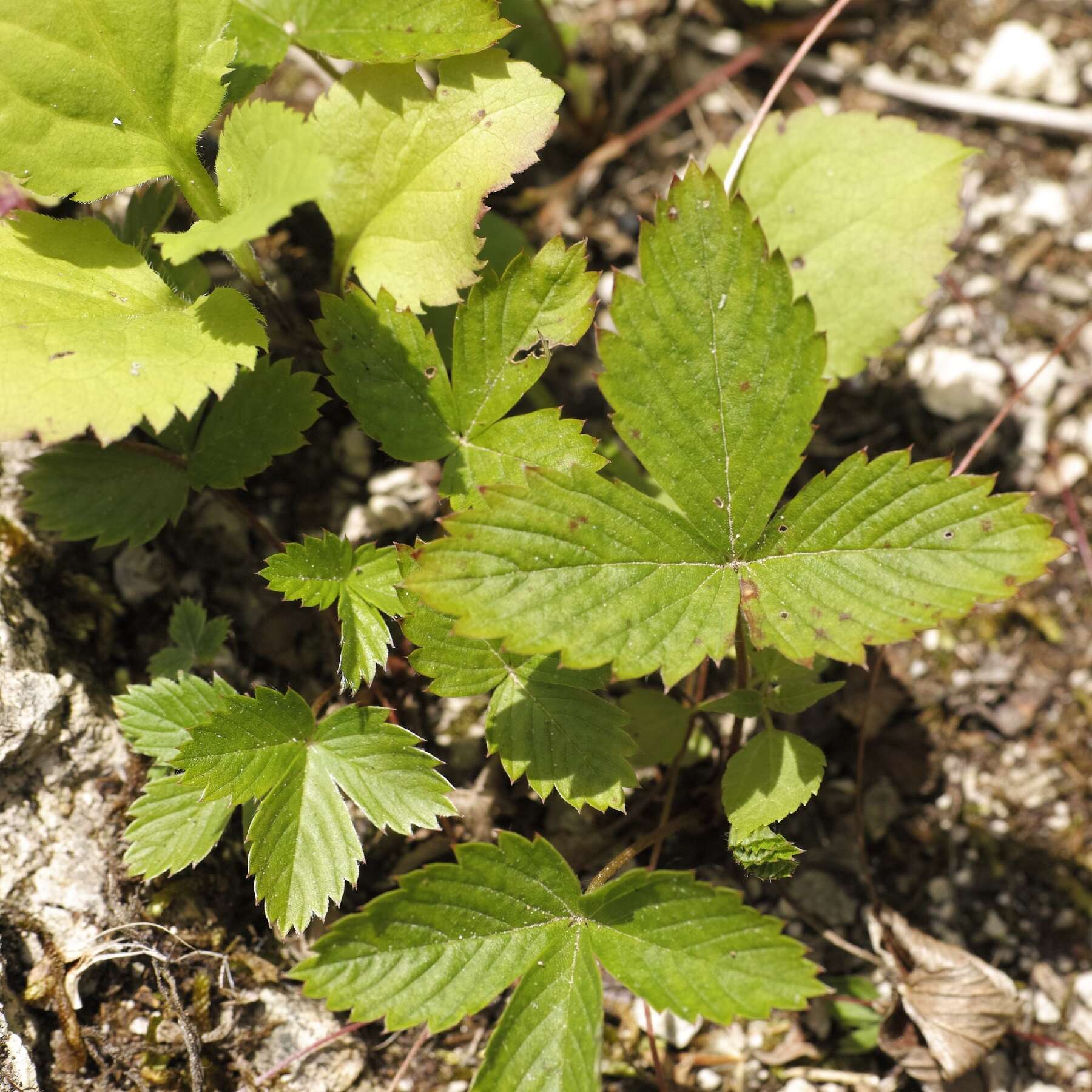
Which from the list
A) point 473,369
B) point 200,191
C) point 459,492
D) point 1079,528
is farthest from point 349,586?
point 1079,528

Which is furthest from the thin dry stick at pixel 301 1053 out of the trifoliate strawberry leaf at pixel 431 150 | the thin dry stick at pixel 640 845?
the trifoliate strawberry leaf at pixel 431 150

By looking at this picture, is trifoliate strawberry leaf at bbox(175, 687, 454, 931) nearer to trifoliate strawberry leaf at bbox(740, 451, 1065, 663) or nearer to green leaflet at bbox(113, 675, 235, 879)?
green leaflet at bbox(113, 675, 235, 879)

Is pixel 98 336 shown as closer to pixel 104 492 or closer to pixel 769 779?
pixel 104 492

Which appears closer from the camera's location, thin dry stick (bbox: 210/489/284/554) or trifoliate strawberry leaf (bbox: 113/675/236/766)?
trifoliate strawberry leaf (bbox: 113/675/236/766)

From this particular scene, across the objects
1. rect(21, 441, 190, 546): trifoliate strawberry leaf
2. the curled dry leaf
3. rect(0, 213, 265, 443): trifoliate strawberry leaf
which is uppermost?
rect(0, 213, 265, 443): trifoliate strawberry leaf

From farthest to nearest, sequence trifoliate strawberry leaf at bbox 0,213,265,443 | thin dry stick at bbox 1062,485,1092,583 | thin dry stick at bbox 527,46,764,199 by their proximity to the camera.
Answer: thin dry stick at bbox 527,46,764,199, thin dry stick at bbox 1062,485,1092,583, trifoliate strawberry leaf at bbox 0,213,265,443

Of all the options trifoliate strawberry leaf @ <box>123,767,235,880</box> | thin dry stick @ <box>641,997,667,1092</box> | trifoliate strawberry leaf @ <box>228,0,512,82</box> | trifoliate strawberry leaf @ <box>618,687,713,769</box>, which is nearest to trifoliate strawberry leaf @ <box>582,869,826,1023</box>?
thin dry stick @ <box>641,997,667,1092</box>
